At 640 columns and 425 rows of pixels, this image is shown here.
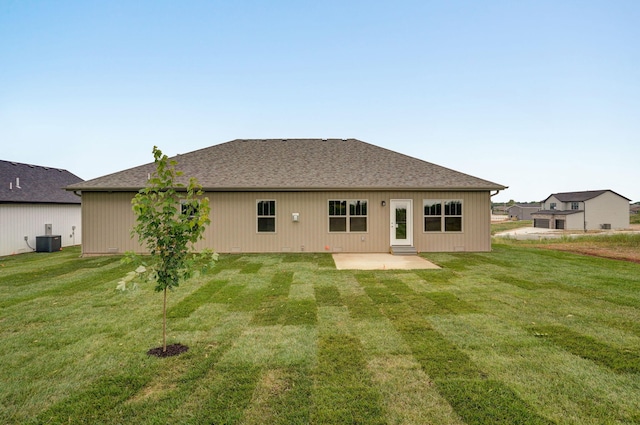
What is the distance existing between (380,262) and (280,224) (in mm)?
4695

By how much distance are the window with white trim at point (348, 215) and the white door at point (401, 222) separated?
1.25 metres

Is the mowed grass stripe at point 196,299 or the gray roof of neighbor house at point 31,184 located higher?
the gray roof of neighbor house at point 31,184

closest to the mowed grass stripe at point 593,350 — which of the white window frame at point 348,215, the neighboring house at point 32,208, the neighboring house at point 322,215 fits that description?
the neighboring house at point 322,215

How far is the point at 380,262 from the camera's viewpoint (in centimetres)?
1043

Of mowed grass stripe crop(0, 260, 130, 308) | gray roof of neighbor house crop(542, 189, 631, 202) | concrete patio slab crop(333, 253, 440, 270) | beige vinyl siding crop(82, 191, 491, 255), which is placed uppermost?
gray roof of neighbor house crop(542, 189, 631, 202)

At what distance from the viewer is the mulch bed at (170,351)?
3.74 meters

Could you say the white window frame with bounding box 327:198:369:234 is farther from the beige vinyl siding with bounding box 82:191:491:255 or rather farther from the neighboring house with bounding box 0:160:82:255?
the neighboring house with bounding box 0:160:82:255

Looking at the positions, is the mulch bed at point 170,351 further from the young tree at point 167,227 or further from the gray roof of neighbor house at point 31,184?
the gray roof of neighbor house at point 31,184

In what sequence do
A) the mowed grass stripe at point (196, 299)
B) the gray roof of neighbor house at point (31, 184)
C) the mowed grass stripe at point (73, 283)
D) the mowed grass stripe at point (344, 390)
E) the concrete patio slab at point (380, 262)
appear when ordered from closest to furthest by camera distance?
the mowed grass stripe at point (344, 390), the mowed grass stripe at point (196, 299), the mowed grass stripe at point (73, 283), the concrete patio slab at point (380, 262), the gray roof of neighbor house at point (31, 184)

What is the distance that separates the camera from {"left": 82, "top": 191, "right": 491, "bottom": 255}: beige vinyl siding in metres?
12.7

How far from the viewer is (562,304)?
18.8 ft

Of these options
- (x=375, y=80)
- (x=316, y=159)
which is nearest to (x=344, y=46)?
(x=375, y=80)

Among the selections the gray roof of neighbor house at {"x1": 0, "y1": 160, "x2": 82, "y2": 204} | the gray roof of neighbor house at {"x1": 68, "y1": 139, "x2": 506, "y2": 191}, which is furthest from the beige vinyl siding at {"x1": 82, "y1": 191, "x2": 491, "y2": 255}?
the gray roof of neighbor house at {"x1": 0, "y1": 160, "x2": 82, "y2": 204}

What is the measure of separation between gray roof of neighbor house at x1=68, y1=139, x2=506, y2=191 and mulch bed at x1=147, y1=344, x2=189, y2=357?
29.0ft
